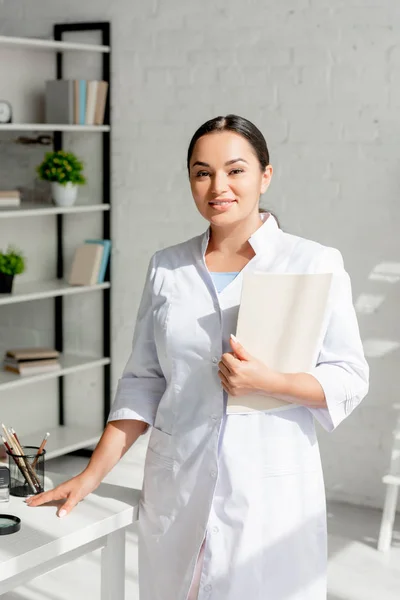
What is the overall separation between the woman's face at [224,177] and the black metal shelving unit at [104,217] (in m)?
2.83

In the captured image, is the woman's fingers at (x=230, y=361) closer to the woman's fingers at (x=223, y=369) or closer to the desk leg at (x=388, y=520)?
the woman's fingers at (x=223, y=369)

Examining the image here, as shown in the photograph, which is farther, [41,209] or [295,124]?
[41,209]

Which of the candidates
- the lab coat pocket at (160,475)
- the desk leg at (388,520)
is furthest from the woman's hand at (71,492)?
the desk leg at (388,520)

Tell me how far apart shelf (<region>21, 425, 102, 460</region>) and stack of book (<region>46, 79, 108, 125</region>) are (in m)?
1.45

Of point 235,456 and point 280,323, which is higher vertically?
point 280,323

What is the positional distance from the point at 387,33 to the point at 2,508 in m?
2.61

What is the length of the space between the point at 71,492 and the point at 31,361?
8.46 feet

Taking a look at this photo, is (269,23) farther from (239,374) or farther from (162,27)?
(239,374)

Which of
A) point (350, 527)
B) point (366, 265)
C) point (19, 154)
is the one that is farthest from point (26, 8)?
point (350, 527)

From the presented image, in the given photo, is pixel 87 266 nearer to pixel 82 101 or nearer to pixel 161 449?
pixel 82 101

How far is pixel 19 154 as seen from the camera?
4453 millimetres

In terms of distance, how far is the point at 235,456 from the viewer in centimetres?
162

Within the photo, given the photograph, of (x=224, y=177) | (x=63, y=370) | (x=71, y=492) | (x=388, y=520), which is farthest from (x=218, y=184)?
(x=63, y=370)

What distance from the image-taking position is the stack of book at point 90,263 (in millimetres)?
4348
